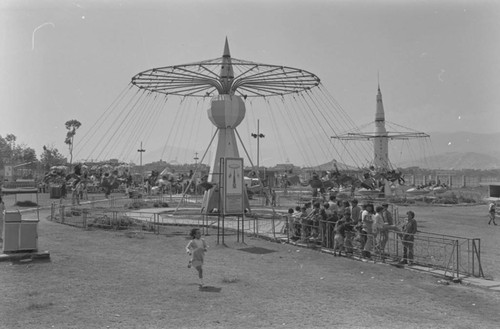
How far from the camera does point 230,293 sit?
399 inches

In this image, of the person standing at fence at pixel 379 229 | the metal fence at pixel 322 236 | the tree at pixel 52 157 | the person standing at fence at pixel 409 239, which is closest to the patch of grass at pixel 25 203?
the metal fence at pixel 322 236

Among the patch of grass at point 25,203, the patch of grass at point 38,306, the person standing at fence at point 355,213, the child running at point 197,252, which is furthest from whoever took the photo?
the patch of grass at point 25,203

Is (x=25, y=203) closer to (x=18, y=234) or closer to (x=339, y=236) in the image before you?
(x=18, y=234)

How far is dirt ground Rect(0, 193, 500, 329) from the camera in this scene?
816 centimetres

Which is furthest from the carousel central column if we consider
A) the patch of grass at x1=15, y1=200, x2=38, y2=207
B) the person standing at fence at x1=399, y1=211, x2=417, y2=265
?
the person standing at fence at x1=399, y1=211, x2=417, y2=265

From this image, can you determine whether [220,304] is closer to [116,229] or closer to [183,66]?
[116,229]

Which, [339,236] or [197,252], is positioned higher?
[197,252]

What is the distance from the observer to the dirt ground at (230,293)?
321 inches

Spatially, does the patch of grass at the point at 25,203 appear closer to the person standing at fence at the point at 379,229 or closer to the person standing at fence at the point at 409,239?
the person standing at fence at the point at 379,229

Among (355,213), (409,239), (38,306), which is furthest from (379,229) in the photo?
(38,306)

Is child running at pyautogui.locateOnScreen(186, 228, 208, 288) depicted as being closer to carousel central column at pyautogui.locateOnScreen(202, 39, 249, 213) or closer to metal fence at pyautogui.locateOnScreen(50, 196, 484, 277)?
metal fence at pyautogui.locateOnScreen(50, 196, 484, 277)

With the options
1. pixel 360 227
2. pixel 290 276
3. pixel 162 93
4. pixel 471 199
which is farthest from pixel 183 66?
pixel 471 199

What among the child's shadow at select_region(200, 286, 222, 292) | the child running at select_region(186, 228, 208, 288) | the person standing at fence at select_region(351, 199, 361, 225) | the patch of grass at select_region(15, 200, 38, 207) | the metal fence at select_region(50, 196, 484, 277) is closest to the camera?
the child's shadow at select_region(200, 286, 222, 292)

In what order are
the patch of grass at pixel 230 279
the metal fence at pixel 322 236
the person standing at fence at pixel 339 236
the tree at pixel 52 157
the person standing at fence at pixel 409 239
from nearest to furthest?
1. the patch of grass at pixel 230 279
2. the metal fence at pixel 322 236
3. the person standing at fence at pixel 409 239
4. the person standing at fence at pixel 339 236
5. the tree at pixel 52 157
